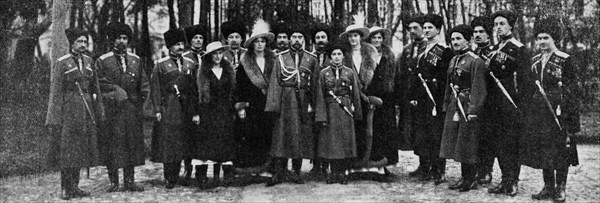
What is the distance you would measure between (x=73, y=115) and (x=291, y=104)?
7.70 feet

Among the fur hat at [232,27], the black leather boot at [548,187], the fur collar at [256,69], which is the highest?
the fur hat at [232,27]

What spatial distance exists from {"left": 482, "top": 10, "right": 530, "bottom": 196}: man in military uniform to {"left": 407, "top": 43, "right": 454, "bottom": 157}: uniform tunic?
0.77 m

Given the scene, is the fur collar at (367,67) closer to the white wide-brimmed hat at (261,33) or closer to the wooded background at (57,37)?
the white wide-brimmed hat at (261,33)

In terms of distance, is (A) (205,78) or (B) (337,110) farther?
(B) (337,110)

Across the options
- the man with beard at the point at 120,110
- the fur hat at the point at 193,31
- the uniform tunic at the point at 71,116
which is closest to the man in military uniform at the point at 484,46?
the fur hat at the point at 193,31

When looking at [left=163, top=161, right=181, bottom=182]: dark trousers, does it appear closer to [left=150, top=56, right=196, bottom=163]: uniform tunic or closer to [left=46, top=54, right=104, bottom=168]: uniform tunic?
[left=150, top=56, right=196, bottom=163]: uniform tunic

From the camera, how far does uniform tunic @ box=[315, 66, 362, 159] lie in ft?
24.8

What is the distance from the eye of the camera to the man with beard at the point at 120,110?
7.26 metres

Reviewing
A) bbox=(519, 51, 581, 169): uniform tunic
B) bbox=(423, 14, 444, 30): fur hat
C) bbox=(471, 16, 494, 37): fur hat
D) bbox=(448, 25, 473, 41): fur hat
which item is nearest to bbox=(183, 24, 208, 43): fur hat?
bbox=(423, 14, 444, 30): fur hat

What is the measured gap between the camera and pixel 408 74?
26.7 feet

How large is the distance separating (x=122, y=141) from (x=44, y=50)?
24.2 metres

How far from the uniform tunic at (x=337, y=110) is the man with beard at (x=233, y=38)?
1.09m

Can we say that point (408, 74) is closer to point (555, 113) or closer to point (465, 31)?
point (465, 31)

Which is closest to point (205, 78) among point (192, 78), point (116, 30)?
point (192, 78)
